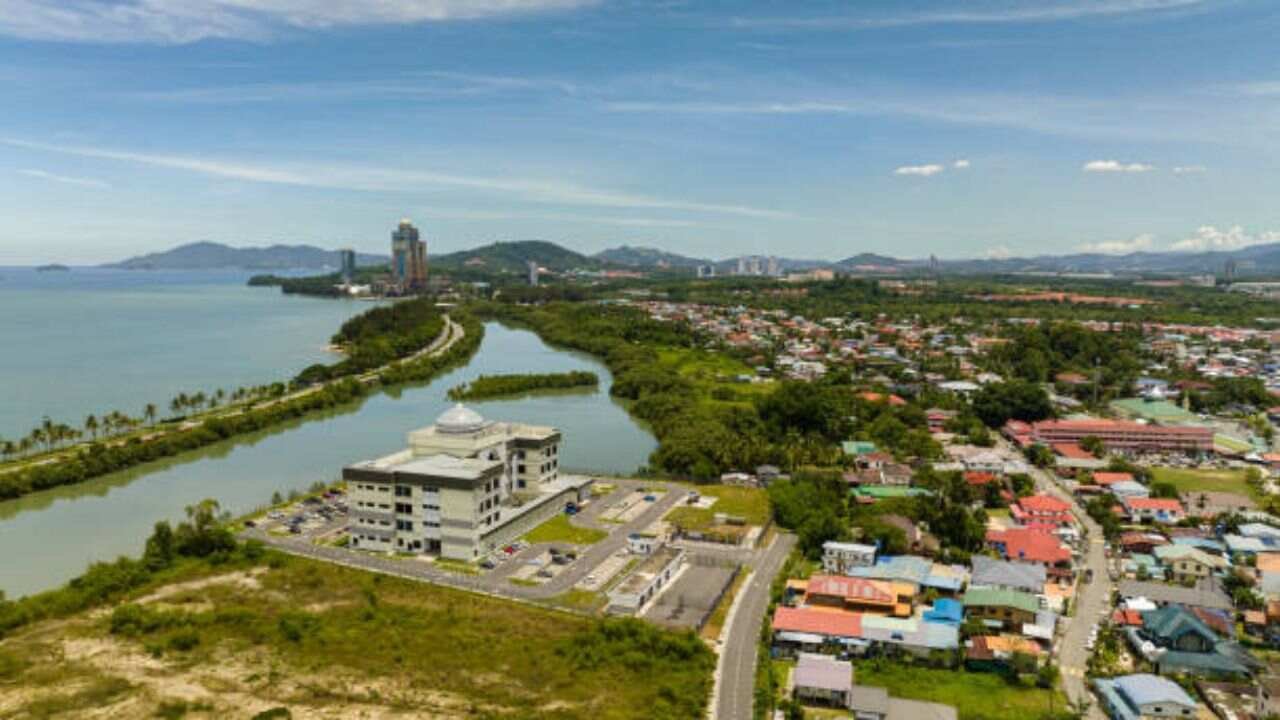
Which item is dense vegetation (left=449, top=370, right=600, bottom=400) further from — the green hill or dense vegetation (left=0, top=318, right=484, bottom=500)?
the green hill

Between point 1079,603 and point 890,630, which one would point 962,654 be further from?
point 1079,603

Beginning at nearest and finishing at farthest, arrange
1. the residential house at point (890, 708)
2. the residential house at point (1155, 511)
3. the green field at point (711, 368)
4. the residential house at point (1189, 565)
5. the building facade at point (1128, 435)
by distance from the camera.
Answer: the residential house at point (890, 708)
the residential house at point (1189, 565)
the residential house at point (1155, 511)
the building facade at point (1128, 435)
the green field at point (711, 368)

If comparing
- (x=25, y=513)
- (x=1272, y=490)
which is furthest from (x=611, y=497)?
(x=1272, y=490)

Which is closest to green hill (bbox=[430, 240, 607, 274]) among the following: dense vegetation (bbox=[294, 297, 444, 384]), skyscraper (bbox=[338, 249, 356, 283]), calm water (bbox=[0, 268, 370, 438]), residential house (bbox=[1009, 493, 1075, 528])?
skyscraper (bbox=[338, 249, 356, 283])

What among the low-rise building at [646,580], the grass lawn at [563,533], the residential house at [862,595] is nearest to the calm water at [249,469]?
the grass lawn at [563,533]

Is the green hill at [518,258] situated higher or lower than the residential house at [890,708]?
higher

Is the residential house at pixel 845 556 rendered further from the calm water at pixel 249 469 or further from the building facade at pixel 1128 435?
the building facade at pixel 1128 435
